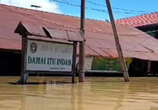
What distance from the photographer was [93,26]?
100ft

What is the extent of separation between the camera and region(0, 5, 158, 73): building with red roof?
21.0m

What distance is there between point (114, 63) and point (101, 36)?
2.40m

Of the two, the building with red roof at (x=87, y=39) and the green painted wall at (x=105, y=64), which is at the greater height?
the building with red roof at (x=87, y=39)

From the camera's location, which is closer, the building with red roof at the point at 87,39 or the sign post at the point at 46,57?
the sign post at the point at 46,57

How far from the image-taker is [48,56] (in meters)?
17.2

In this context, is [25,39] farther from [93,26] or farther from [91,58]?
[93,26]

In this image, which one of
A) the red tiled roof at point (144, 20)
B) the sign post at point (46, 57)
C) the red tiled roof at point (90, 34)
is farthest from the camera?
the red tiled roof at point (144, 20)

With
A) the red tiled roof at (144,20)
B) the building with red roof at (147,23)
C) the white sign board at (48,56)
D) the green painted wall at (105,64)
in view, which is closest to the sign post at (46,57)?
the white sign board at (48,56)

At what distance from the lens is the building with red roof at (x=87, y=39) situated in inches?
826

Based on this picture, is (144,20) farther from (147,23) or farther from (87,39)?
(87,39)

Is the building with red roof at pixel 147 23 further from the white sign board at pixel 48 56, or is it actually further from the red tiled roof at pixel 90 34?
the white sign board at pixel 48 56

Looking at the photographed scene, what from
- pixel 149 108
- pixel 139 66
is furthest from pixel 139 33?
pixel 149 108

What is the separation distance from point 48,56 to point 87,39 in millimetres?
9294

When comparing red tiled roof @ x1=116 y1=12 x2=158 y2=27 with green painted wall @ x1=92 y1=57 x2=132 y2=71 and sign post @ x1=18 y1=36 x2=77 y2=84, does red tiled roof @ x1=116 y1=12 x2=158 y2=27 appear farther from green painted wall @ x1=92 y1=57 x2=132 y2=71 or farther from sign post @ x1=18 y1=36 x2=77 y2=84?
sign post @ x1=18 y1=36 x2=77 y2=84
